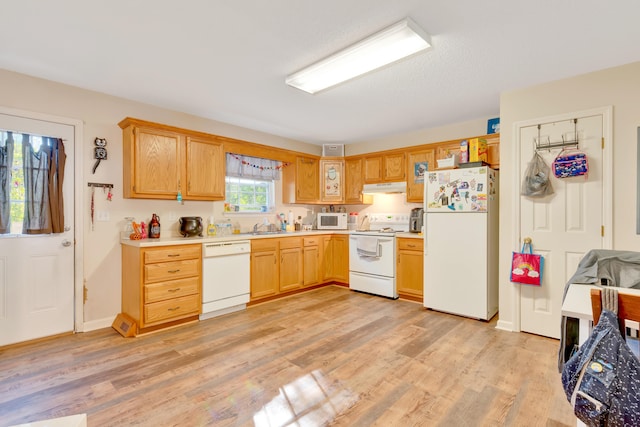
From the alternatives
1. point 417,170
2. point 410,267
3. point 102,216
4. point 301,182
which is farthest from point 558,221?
point 102,216

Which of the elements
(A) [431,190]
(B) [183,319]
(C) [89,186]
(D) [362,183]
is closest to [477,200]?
(A) [431,190]

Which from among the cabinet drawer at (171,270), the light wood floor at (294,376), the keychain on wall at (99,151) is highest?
the keychain on wall at (99,151)

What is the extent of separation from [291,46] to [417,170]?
282 cm

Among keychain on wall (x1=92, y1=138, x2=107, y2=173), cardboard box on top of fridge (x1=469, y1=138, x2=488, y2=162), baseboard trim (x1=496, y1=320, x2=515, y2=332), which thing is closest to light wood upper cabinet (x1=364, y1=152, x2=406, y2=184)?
cardboard box on top of fridge (x1=469, y1=138, x2=488, y2=162)

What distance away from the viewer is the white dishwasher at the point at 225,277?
3.53m

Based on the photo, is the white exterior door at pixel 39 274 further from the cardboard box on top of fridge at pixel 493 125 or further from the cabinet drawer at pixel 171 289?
the cardboard box on top of fridge at pixel 493 125

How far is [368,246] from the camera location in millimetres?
4492

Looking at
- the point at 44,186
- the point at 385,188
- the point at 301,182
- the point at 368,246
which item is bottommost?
the point at 368,246

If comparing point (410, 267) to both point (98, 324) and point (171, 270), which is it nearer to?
point (171, 270)

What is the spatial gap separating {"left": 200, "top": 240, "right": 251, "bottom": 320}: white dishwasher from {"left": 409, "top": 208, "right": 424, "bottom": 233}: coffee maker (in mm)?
2316

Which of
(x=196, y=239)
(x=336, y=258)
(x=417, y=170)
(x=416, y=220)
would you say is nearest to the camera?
(x=196, y=239)

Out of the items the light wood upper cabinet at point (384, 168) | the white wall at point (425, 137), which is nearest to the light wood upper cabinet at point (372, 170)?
the light wood upper cabinet at point (384, 168)

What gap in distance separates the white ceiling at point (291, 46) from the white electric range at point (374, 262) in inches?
71.9

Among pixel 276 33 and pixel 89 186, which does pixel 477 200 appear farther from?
pixel 89 186
